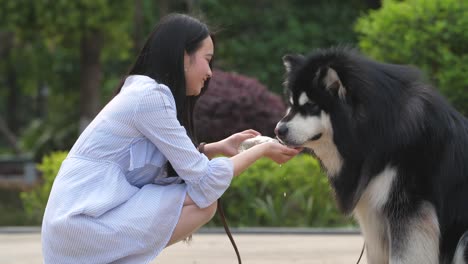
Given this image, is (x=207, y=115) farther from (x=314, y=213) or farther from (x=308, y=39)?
(x=308, y=39)

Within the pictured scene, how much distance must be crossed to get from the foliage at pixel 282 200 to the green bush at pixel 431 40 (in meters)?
1.95

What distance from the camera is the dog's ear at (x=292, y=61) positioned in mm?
5133

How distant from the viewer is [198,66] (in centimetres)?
500

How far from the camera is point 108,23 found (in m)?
21.7

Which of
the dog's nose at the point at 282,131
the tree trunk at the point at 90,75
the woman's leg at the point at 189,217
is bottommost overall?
the tree trunk at the point at 90,75

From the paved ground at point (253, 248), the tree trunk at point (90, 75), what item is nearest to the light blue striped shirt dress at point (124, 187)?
the paved ground at point (253, 248)

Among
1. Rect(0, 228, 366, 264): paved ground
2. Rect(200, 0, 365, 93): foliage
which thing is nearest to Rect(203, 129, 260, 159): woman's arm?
Rect(0, 228, 366, 264): paved ground

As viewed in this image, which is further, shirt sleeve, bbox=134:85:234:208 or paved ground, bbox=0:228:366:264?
paved ground, bbox=0:228:366:264

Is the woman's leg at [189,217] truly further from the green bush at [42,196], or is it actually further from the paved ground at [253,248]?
the green bush at [42,196]

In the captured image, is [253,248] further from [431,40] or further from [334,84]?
[431,40]

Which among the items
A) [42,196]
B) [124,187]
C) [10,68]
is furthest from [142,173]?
[10,68]

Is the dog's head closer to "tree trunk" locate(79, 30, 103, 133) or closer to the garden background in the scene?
the garden background

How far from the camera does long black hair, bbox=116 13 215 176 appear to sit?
4.90m

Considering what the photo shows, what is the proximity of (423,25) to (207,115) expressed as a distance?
3.12 meters
